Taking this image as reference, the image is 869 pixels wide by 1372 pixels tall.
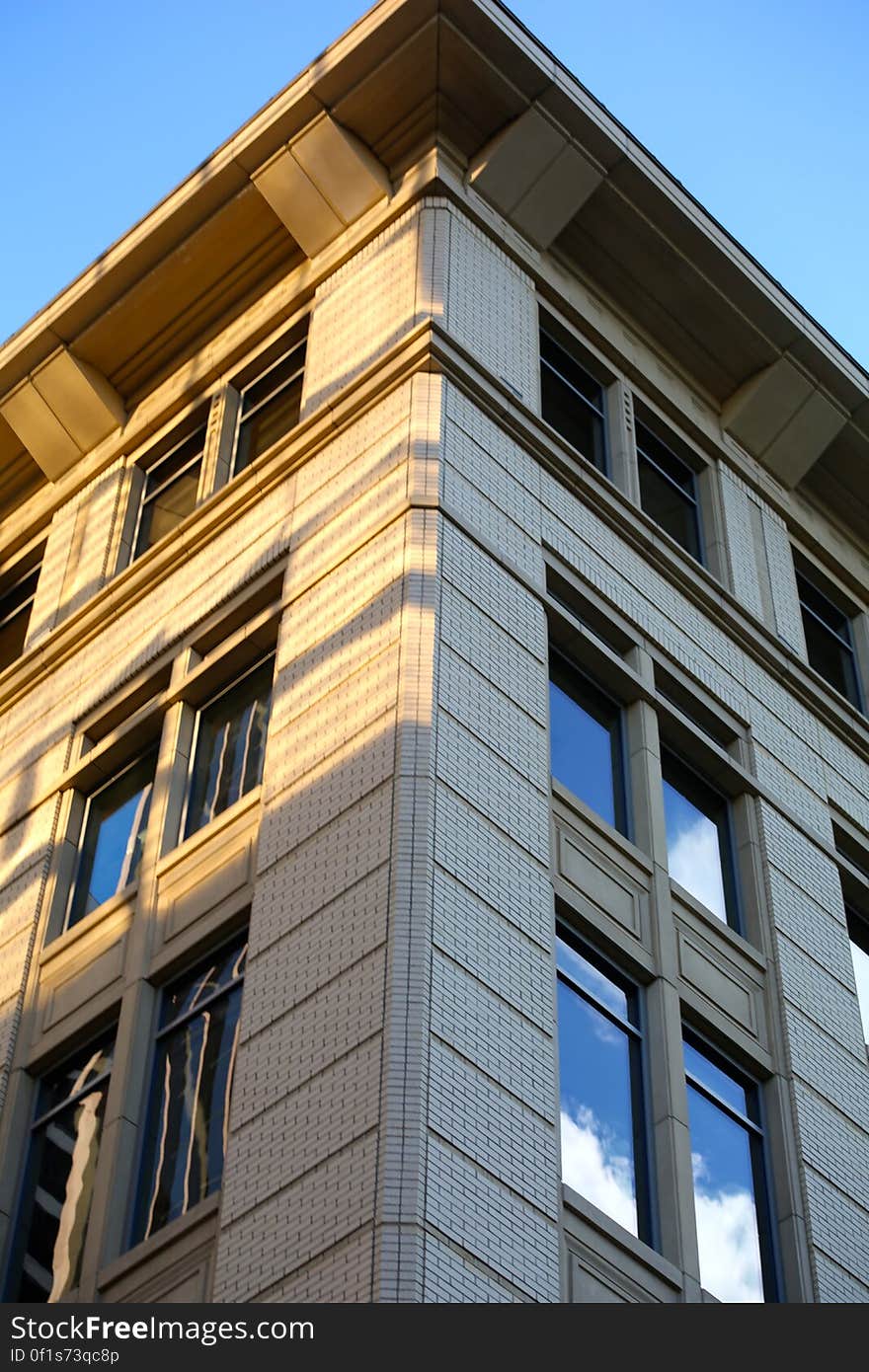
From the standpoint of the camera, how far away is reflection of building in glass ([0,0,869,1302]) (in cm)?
1502

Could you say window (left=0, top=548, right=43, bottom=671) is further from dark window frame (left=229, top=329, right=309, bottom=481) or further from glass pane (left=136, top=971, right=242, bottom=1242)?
glass pane (left=136, top=971, right=242, bottom=1242)

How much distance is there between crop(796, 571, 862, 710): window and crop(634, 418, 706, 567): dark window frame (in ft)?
6.00

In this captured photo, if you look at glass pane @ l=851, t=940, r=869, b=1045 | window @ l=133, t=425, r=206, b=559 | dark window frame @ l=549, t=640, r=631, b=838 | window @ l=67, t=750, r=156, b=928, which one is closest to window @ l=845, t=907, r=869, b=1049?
glass pane @ l=851, t=940, r=869, b=1045

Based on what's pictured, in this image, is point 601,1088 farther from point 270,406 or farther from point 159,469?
point 159,469

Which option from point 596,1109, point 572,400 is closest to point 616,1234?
point 596,1109

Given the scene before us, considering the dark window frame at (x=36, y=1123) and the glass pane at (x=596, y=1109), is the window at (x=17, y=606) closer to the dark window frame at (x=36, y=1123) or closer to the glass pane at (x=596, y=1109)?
the dark window frame at (x=36, y=1123)

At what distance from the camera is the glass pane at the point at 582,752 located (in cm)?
1898

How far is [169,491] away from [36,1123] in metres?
8.66

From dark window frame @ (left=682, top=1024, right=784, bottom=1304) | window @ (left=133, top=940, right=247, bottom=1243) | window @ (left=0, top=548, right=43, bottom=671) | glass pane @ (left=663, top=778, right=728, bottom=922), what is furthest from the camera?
window @ (left=0, top=548, right=43, bottom=671)

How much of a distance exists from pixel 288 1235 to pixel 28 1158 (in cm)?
466

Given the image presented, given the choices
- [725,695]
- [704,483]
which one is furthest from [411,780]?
[704,483]

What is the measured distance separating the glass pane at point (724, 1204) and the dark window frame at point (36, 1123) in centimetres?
471
